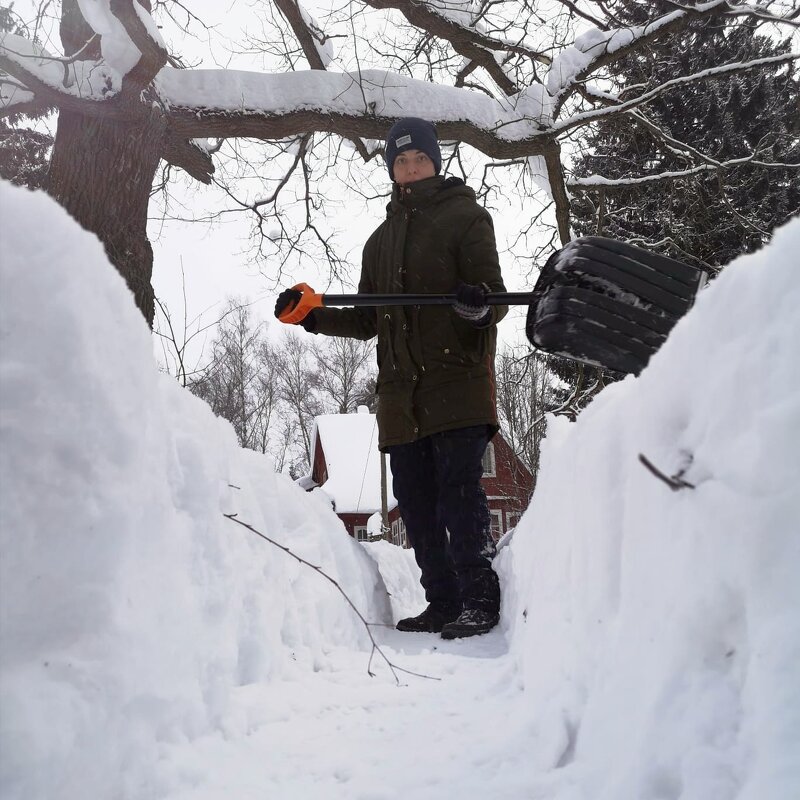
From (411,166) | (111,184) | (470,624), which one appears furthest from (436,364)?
(111,184)

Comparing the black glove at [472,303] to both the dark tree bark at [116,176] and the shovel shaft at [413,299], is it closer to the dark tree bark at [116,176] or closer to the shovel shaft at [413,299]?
the shovel shaft at [413,299]

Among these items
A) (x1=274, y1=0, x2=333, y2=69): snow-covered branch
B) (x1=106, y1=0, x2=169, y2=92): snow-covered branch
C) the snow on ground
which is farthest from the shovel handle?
(x1=274, y1=0, x2=333, y2=69): snow-covered branch

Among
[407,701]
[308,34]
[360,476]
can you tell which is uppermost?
[360,476]

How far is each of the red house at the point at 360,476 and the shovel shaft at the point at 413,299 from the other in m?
14.4

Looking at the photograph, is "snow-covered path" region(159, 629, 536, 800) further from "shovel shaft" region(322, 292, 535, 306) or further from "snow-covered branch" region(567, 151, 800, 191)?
"snow-covered branch" region(567, 151, 800, 191)

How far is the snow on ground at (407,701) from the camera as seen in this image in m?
0.78

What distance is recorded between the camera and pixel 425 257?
3146mm

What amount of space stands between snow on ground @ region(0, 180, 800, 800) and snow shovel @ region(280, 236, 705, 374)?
0.53 metres

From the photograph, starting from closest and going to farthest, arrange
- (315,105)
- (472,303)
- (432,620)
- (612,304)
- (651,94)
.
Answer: (612,304) → (472,303) → (432,620) → (315,105) → (651,94)

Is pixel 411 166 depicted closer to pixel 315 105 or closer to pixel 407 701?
pixel 315 105

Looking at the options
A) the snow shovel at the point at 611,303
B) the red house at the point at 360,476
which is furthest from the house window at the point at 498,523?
the snow shovel at the point at 611,303

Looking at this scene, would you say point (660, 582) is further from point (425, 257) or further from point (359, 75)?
point (359, 75)

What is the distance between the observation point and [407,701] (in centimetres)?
181

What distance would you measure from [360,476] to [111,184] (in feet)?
58.1
